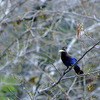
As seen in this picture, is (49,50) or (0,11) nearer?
(0,11)

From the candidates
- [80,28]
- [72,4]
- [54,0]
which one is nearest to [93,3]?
[72,4]

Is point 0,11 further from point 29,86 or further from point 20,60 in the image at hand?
point 29,86

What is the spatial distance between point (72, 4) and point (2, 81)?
2.67 meters

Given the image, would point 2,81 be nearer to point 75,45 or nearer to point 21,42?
point 21,42

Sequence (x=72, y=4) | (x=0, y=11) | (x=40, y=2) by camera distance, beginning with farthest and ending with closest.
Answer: (x=40, y=2) < (x=72, y=4) < (x=0, y=11)

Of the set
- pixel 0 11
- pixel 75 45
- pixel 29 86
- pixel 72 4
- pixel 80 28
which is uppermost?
pixel 80 28

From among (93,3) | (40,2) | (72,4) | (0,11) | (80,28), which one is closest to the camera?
(80,28)

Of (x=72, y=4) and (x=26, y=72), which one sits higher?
(x=72, y=4)

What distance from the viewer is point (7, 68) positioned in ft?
30.2

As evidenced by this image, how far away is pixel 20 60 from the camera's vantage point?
27.6ft

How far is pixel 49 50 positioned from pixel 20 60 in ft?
4.70

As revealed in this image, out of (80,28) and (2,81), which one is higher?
(80,28)

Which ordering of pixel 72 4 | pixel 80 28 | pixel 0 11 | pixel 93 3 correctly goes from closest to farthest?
pixel 80 28 < pixel 0 11 < pixel 93 3 < pixel 72 4

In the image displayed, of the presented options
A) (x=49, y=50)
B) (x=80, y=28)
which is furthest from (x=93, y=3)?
(x=80, y=28)
